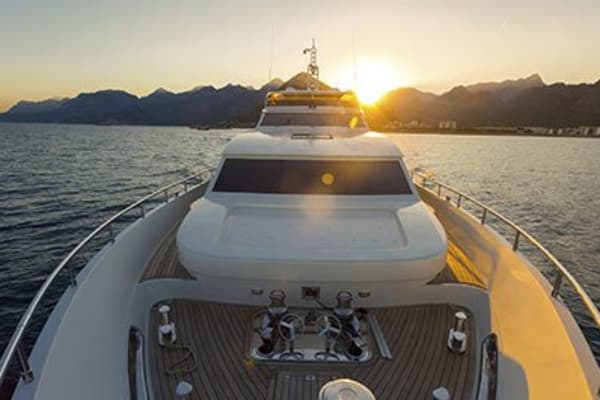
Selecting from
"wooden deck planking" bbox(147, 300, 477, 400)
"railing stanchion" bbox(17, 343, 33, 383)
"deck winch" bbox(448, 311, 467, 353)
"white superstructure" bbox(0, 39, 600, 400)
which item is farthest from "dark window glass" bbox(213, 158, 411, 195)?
"railing stanchion" bbox(17, 343, 33, 383)

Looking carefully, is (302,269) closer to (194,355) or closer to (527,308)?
(194,355)

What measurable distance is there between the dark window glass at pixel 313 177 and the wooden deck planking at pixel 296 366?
2062 mm

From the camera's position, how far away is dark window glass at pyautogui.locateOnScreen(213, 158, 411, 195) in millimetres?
5832

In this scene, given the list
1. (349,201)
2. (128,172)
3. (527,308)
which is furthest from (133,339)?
(128,172)

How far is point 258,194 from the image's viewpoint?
5.75 m

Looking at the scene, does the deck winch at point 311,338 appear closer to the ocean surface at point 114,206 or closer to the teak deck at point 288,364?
the teak deck at point 288,364

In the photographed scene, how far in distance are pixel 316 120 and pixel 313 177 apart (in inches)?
138

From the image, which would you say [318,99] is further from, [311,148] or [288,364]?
[288,364]

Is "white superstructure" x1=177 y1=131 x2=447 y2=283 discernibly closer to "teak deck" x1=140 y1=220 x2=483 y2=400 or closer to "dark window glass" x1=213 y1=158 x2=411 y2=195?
"dark window glass" x1=213 y1=158 x2=411 y2=195

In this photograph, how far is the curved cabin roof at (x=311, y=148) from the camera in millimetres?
6035

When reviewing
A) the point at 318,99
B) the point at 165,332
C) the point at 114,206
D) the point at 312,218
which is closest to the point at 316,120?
the point at 318,99

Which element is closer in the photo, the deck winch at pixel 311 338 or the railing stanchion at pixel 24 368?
the railing stanchion at pixel 24 368

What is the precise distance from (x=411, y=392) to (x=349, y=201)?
2774 mm

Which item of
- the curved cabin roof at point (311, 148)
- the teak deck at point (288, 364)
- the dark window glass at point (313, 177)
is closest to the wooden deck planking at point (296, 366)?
the teak deck at point (288, 364)
